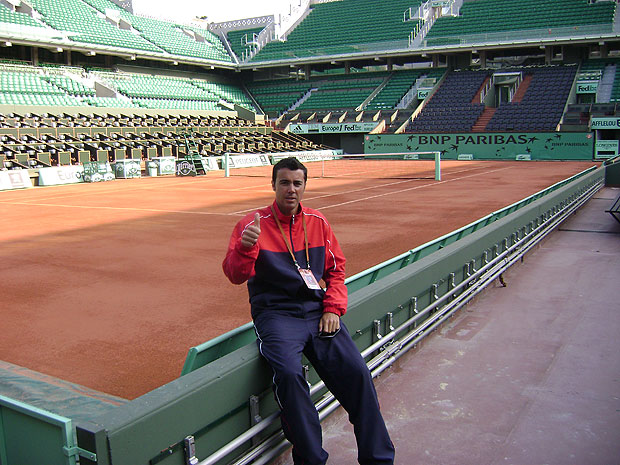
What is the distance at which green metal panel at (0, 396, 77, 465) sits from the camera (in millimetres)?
2646

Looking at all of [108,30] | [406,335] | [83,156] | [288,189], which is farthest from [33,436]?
[108,30]

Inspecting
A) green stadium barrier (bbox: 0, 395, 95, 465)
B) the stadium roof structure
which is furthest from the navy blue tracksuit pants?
the stadium roof structure

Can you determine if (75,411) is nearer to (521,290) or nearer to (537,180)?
(521,290)

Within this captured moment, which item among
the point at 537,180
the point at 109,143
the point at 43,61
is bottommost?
the point at 537,180

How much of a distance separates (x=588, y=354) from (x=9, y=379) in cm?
475

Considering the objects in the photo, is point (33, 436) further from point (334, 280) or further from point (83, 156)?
point (83, 156)

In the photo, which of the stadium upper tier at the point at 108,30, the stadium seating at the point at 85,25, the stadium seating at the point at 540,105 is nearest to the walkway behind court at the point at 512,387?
the stadium seating at the point at 540,105

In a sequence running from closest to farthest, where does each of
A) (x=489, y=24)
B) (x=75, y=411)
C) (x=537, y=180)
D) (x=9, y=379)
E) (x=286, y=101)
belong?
(x=75, y=411), (x=9, y=379), (x=537, y=180), (x=489, y=24), (x=286, y=101)

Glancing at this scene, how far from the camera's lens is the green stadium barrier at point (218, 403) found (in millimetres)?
2688

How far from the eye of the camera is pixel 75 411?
3504 millimetres

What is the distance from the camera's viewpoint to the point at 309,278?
3836mm

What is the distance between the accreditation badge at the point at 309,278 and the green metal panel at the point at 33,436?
1.63 meters

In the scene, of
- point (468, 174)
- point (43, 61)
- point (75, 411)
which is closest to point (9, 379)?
point (75, 411)

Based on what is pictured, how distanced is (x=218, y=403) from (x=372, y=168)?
3165 centimetres
